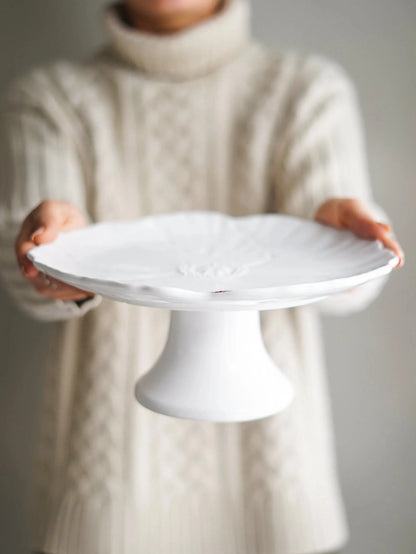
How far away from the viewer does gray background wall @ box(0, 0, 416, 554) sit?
3.32ft

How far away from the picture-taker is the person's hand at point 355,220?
599 millimetres

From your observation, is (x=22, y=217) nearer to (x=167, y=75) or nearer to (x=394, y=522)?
(x=167, y=75)

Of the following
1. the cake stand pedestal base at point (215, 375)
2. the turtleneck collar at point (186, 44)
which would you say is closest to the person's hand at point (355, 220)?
the cake stand pedestal base at point (215, 375)

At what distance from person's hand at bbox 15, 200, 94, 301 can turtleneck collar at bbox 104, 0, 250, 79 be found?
0.79ft

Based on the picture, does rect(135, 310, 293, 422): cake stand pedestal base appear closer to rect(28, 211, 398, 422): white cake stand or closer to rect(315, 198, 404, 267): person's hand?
rect(28, 211, 398, 422): white cake stand

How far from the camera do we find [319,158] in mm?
790

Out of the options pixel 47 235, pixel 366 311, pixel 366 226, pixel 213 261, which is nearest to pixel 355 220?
pixel 366 226

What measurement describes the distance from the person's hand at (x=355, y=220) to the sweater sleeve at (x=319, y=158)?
0.07 m

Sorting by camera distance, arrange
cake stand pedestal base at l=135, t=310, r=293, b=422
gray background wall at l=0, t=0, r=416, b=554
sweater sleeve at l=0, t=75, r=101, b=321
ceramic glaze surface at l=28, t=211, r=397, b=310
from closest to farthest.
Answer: ceramic glaze surface at l=28, t=211, r=397, b=310, cake stand pedestal base at l=135, t=310, r=293, b=422, sweater sleeve at l=0, t=75, r=101, b=321, gray background wall at l=0, t=0, r=416, b=554

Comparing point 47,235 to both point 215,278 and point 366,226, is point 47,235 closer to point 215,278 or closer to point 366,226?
point 215,278

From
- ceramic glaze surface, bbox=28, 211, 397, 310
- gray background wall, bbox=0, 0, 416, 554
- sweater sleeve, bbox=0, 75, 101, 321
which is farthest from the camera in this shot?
gray background wall, bbox=0, 0, 416, 554

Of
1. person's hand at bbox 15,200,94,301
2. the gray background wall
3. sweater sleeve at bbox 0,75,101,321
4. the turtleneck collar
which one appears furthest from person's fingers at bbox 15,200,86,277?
the gray background wall

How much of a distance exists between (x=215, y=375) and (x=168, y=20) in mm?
447

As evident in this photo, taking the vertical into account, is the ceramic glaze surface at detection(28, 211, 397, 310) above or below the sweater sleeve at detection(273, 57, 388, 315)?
below
